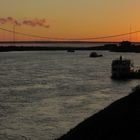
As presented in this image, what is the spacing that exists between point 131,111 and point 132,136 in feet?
12.8

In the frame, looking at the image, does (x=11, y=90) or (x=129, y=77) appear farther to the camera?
(x=129, y=77)

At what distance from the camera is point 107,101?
32094 mm

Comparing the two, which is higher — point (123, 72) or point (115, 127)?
point (115, 127)

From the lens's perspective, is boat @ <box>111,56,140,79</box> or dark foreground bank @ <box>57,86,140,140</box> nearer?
dark foreground bank @ <box>57,86,140,140</box>

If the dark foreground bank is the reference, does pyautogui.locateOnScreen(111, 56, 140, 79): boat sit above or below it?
below

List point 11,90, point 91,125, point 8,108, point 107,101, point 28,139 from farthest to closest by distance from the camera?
point 11,90 → point 107,101 → point 8,108 → point 28,139 → point 91,125

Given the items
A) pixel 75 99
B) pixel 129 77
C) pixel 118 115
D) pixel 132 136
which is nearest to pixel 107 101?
pixel 75 99

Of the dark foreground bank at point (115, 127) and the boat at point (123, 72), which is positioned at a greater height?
the dark foreground bank at point (115, 127)

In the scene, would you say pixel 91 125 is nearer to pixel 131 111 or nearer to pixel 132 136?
pixel 131 111

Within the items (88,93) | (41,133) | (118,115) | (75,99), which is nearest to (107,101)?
(75,99)

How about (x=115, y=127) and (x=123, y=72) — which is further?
(x=123, y=72)

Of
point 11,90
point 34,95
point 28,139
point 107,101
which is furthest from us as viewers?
point 11,90

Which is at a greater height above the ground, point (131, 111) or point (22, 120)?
point (131, 111)

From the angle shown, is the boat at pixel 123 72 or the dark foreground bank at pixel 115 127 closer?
the dark foreground bank at pixel 115 127
